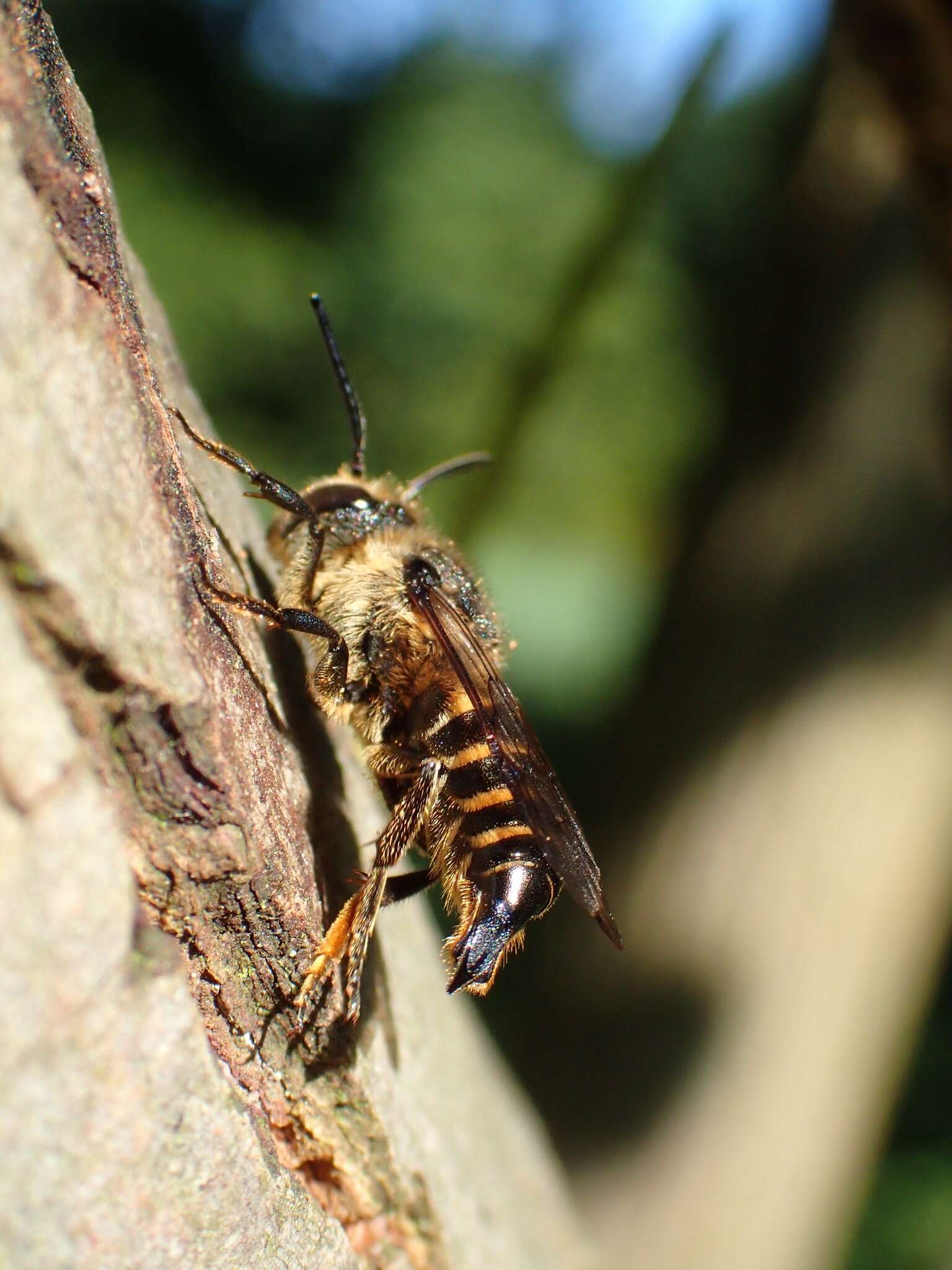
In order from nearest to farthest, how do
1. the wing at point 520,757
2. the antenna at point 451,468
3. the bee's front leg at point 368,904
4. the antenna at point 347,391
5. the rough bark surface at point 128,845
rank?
the rough bark surface at point 128,845 → the bee's front leg at point 368,904 → the wing at point 520,757 → the antenna at point 347,391 → the antenna at point 451,468

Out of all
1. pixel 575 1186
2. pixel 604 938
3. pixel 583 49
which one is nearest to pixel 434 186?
pixel 583 49

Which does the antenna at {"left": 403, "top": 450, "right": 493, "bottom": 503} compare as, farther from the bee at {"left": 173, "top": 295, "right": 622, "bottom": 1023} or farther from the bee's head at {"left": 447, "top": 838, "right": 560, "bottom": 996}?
the bee's head at {"left": 447, "top": 838, "right": 560, "bottom": 996}

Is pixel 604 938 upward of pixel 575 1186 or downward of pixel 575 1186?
upward

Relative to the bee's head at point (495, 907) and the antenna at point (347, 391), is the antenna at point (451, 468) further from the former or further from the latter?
the bee's head at point (495, 907)

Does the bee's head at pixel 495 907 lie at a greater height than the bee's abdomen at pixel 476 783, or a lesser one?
lesser

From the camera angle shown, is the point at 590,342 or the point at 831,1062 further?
the point at 590,342

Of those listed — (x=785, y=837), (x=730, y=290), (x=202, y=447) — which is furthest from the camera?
(x=730, y=290)

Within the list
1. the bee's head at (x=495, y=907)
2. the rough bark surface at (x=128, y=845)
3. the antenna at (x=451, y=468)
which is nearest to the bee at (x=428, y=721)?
the bee's head at (x=495, y=907)

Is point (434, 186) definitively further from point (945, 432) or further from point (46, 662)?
point (46, 662)
